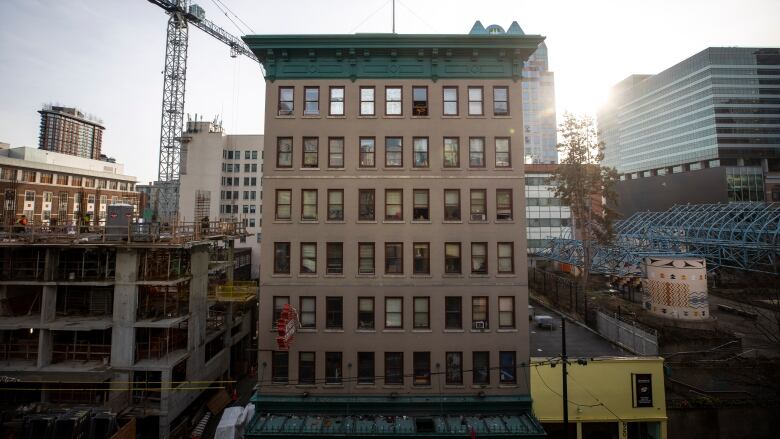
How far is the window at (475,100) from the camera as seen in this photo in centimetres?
2295

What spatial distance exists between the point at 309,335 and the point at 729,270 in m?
69.7

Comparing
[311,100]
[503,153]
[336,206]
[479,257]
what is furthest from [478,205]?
[311,100]

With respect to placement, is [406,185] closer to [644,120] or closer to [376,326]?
[376,326]

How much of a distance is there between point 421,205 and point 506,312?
26.9ft

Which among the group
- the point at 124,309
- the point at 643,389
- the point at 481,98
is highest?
the point at 481,98

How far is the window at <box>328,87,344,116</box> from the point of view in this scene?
22844 millimetres

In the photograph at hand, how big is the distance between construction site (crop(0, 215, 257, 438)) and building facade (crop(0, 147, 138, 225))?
2044 inches

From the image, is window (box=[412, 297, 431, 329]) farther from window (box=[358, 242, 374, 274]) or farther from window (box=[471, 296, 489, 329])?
window (box=[358, 242, 374, 274])

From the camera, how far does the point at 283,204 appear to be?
73.0 ft

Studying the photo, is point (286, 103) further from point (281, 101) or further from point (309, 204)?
point (309, 204)

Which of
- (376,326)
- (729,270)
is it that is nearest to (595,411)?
(376,326)

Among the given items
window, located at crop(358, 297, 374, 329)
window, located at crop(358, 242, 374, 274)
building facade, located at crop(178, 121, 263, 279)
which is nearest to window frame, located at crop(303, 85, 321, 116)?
window, located at crop(358, 242, 374, 274)

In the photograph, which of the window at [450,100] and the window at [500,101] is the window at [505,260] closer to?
the window at [500,101]

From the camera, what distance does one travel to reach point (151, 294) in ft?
94.9
